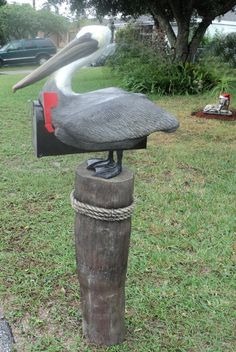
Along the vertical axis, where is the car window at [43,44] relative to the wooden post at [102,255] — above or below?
above

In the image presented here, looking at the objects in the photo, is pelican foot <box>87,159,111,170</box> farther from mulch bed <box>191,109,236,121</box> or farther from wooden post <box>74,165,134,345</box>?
mulch bed <box>191,109,236,121</box>

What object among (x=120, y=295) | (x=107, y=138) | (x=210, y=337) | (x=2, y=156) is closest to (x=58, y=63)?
(x=107, y=138)

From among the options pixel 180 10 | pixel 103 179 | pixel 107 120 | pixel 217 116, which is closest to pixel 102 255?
pixel 103 179

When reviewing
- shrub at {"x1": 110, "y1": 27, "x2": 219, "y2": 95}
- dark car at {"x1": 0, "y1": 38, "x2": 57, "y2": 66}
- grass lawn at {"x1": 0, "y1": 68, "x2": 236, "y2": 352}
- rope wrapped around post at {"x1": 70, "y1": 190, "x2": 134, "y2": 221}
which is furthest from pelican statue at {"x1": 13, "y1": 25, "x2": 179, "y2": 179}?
dark car at {"x1": 0, "y1": 38, "x2": 57, "y2": 66}

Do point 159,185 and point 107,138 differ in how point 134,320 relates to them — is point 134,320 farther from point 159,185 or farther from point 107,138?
point 159,185

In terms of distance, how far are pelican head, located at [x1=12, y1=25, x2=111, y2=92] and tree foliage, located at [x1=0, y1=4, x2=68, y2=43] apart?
2939 centimetres

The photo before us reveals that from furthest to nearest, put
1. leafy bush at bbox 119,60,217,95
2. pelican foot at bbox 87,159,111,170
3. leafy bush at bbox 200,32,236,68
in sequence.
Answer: leafy bush at bbox 200,32,236,68 < leafy bush at bbox 119,60,217,95 < pelican foot at bbox 87,159,111,170

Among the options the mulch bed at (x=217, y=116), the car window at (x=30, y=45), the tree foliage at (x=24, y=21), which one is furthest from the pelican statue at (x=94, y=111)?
the tree foliage at (x=24, y=21)

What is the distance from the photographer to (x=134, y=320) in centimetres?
273

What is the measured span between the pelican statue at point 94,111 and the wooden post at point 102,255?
3.4 inches

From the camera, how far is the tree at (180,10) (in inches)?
468

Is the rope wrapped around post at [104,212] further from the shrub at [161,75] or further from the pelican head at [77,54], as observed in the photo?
the shrub at [161,75]

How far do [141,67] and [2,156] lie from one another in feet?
22.3

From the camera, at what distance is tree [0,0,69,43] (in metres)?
29.7
